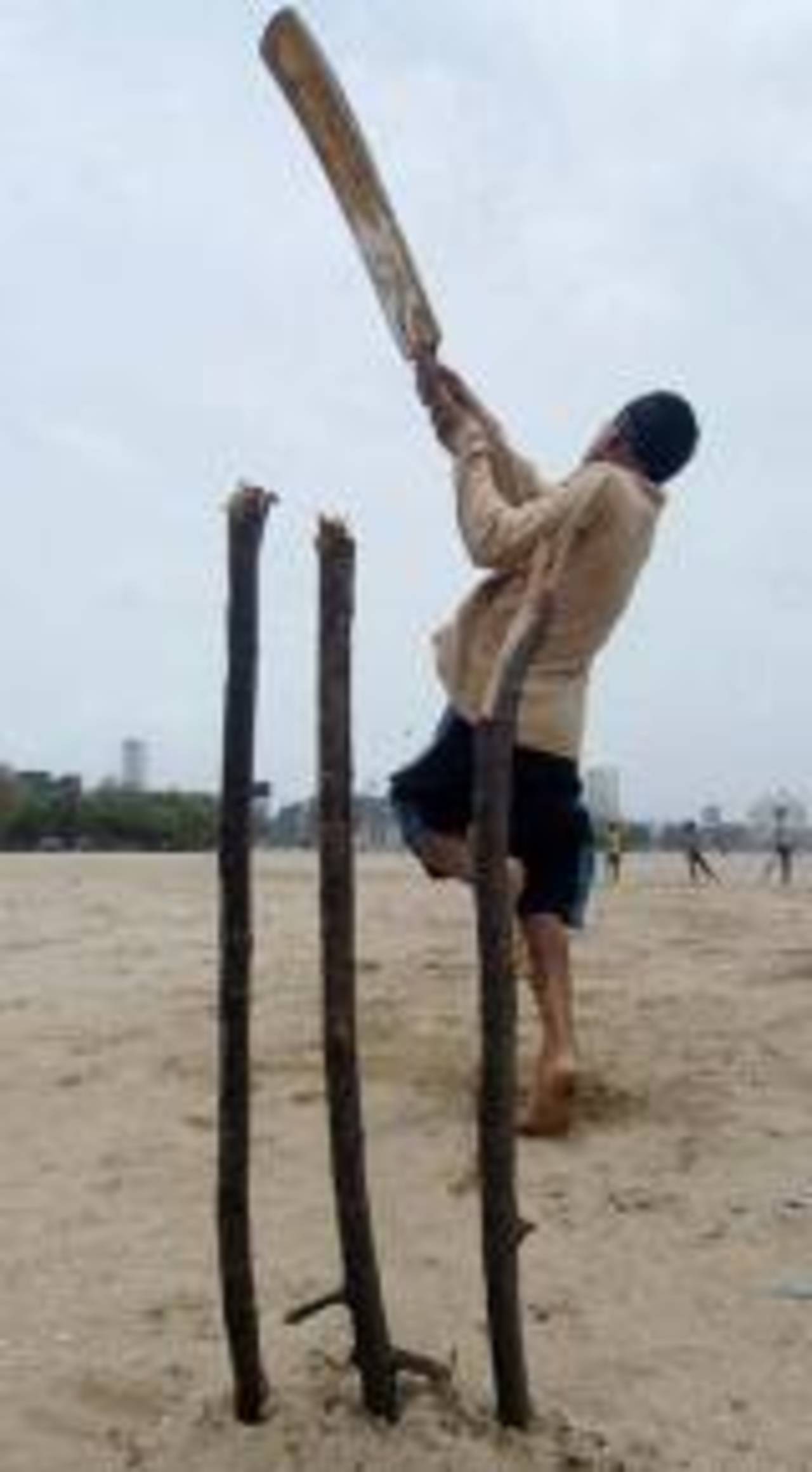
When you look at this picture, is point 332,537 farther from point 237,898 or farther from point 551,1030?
point 551,1030

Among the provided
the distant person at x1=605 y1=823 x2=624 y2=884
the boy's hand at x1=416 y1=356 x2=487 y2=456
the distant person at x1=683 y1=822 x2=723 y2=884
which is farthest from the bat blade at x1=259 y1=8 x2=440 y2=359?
the distant person at x1=683 y1=822 x2=723 y2=884

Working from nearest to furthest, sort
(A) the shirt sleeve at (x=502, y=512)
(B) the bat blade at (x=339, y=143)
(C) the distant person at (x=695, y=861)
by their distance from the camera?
1. (B) the bat blade at (x=339, y=143)
2. (A) the shirt sleeve at (x=502, y=512)
3. (C) the distant person at (x=695, y=861)

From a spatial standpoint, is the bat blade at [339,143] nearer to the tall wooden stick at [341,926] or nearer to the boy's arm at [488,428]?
the boy's arm at [488,428]

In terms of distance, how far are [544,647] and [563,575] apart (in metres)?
0.18

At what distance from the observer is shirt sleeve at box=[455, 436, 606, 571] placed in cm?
661

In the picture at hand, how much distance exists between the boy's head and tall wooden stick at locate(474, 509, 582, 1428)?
2363 mm

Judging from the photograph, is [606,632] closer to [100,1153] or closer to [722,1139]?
[722,1139]

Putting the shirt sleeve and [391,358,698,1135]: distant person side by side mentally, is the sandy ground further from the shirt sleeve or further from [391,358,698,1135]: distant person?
the shirt sleeve

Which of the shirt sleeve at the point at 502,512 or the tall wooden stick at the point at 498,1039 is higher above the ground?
the shirt sleeve at the point at 502,512

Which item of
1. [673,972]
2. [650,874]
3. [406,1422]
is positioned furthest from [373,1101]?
[650,874]

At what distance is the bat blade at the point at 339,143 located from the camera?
6277 millimetres

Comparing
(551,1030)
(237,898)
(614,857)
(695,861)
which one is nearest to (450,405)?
(551,1030)

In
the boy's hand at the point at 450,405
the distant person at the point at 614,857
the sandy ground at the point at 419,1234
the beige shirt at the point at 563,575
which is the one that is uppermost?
the distant person at the point at 614,857

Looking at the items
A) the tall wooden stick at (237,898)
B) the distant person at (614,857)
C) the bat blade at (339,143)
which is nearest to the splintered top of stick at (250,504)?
the tall wooden stick at (237,898)
